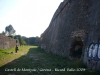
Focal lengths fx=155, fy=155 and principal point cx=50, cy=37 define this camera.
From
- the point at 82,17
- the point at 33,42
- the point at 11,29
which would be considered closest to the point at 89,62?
the point at 82,17

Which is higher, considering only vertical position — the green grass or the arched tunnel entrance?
the arched tunnel entrance

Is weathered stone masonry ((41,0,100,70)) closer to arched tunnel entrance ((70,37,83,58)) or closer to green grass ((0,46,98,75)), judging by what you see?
arched tunnel entrance ((70,37,83,58))

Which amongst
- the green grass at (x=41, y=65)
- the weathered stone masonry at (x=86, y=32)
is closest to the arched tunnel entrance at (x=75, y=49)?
the weathered stone masonry at (x=86, y=32)

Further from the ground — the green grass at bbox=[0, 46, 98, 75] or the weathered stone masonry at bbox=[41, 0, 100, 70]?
the weathered stone masonry at bbox=[41, 0, 100, 70]

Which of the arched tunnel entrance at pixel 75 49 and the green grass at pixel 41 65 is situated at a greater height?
the arched tunnel entrance at pixel 75 49

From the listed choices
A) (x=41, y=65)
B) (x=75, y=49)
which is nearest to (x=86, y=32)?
(x=75, y=49)

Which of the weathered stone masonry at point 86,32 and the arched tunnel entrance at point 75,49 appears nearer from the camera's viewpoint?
the weathered stone masonry at point 86,32

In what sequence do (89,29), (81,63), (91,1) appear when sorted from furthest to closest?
1. (91,1)
2. (89,29)
3. (81,63)

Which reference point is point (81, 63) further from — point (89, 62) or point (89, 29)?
point (89, 29)

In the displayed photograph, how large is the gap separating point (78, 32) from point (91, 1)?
2.12m

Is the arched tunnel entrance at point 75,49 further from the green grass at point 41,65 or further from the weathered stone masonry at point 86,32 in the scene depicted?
the green grass at point 41,65

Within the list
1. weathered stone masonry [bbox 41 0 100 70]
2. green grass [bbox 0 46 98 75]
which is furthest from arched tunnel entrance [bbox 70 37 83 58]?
A: green grass [bbox 0 46 98 75]

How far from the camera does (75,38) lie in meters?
10.6

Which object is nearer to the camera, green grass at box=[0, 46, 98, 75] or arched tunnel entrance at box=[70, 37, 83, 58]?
green grass at box=[0, 46, 98, 75]
